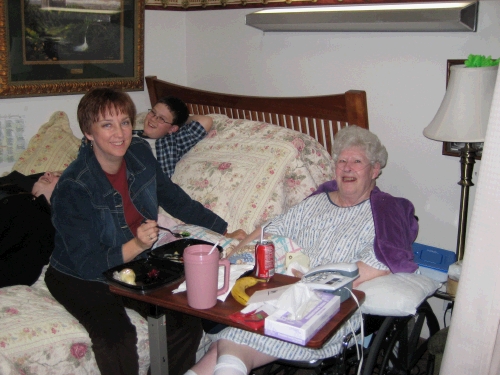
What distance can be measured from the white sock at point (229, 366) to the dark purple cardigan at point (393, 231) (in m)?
0.60

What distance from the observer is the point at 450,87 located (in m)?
1.98

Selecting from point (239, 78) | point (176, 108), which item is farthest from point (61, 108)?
point (239, 78)

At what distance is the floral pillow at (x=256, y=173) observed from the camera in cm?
241

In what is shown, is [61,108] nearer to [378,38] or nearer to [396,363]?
[378,38]

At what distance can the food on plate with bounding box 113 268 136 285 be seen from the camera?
158cm

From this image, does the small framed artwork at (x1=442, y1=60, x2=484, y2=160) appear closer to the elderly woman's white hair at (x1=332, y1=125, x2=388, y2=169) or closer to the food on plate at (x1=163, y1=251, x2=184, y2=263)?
the elderly woman's white hair at (x1=332, y1=125, x2=388, y2=169)

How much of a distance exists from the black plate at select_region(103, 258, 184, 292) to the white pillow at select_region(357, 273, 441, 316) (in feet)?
1.97

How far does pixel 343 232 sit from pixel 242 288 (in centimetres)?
64

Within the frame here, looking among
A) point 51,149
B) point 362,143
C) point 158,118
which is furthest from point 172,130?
point 362,143

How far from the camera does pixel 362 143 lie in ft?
6.88

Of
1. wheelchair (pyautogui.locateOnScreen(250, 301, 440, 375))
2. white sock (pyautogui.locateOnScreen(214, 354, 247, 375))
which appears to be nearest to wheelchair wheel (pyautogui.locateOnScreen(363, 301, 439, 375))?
wheelchair (pyautogui.locateOnScreen(250, 301, 440, 375))

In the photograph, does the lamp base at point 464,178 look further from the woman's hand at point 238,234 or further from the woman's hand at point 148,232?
the woman's hand at point 148,232

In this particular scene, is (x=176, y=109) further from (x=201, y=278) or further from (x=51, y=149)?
(x=201, y=278)

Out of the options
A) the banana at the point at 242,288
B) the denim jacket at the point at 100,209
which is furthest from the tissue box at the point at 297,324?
the denim jacket at the point at 100,209
